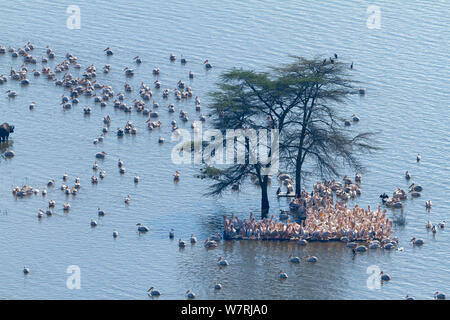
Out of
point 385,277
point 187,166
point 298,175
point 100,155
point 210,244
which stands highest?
point 100,155

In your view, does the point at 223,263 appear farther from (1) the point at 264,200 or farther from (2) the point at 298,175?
(2) the point at 298,175

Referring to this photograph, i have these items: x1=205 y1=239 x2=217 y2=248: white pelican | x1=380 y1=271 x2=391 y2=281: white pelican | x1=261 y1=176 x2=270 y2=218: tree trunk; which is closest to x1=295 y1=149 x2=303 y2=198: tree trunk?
x1=261 y1=176 x2=270 y2=218: tree trunk

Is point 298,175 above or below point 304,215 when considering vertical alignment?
above

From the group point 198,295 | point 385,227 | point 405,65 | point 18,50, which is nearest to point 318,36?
point 405,65

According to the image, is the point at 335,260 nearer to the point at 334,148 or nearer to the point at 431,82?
the point at 334,148

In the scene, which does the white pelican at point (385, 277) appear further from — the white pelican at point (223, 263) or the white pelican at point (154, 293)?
the white pelican at point (154, 293)

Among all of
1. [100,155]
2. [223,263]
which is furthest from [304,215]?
[100,155]

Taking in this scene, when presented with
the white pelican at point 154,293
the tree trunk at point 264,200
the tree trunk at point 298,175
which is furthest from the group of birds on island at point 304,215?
the tree trunk at point 264,200

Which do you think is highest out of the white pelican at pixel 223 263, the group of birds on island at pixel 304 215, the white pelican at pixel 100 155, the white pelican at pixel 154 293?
the white pelican at pixel 100 155

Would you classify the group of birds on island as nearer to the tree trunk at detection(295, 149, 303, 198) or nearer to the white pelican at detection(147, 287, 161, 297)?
the white pelican at detection(147, 287, 161, 297)
